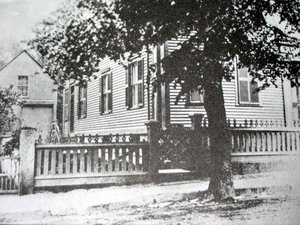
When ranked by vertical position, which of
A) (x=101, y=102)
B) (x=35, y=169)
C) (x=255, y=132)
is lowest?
(x=35, y=169)

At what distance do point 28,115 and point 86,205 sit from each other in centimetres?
153

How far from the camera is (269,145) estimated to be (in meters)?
7.52

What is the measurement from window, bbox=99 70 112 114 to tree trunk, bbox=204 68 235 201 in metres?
5.31

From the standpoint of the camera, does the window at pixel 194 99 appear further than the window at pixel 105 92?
No

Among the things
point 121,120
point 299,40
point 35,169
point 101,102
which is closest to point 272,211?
point 299,40

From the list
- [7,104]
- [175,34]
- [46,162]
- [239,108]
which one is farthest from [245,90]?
[7,104]

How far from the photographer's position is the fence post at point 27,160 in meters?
5.72

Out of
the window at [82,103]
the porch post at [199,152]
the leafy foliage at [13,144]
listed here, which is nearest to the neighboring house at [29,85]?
the leafy foliage at [13,144]

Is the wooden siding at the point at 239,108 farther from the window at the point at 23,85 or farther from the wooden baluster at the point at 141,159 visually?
the window at the point at 23,85

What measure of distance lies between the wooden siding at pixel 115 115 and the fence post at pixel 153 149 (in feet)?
5.56

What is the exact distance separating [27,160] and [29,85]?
1948mm

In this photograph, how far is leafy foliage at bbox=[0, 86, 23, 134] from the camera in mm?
4109

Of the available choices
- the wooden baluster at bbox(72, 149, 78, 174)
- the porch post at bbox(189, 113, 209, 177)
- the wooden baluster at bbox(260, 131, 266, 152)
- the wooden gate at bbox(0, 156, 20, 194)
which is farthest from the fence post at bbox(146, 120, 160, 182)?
the wooden gate at bbox(0, 156, 20, 194)

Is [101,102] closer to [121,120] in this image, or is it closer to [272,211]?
[121,120]
